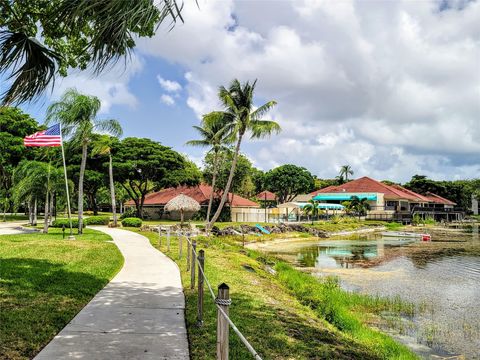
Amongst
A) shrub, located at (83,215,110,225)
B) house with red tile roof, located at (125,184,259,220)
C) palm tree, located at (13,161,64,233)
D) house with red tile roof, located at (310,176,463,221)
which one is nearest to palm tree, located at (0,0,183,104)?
palm tree, located at (13,161,64,233)

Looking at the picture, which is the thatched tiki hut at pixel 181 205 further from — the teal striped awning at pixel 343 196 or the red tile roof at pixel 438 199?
the red tile roof at pixel 438 199

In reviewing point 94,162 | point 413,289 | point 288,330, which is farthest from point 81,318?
point 94,162

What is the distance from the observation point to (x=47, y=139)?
1942 cm

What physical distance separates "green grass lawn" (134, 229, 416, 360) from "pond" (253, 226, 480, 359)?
978 mm

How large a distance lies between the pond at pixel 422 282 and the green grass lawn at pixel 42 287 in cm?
691

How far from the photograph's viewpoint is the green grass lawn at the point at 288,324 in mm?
5953

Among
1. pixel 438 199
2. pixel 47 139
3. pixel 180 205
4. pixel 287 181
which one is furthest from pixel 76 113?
pixel 438 199

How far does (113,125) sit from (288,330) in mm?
19168

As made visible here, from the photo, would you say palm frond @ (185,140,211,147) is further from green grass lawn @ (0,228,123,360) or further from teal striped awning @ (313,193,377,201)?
teal striped awning @ (313,193,377,201)

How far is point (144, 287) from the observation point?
938 cm

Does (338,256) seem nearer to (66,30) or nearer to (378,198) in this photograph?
(66,30)

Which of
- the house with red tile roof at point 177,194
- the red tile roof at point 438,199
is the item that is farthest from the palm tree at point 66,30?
the red tile roof at point 438,199

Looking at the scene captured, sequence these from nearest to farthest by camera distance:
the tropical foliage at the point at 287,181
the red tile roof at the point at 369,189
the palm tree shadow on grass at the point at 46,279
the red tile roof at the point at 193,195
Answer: the palm tree shadow on grass at the point at 46,279 < the red tile roof at the point at 193,195 < the red tile roof at the point at 369,189 < the tropical foliage at the point at 287,181

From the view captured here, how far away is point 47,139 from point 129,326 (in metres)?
15.6
